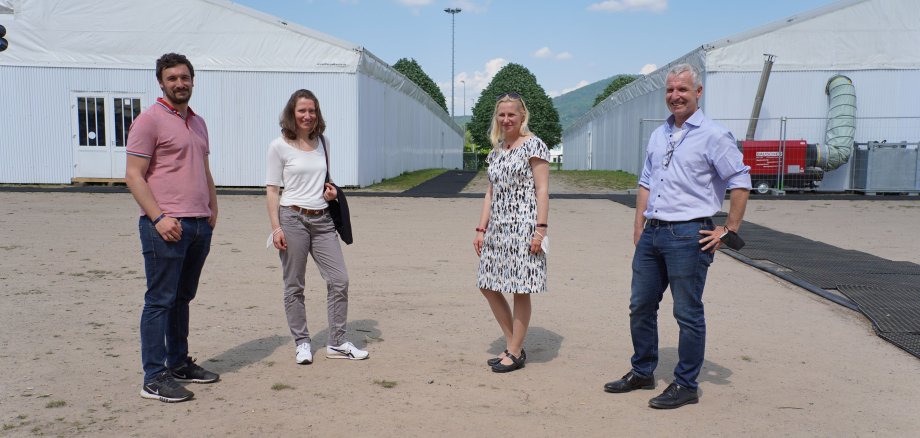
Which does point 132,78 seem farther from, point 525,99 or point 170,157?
point 525,99

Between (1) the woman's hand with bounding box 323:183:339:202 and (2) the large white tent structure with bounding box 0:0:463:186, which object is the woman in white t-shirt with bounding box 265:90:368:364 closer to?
(1) the woman's hand with bounding box 323:183:339:202

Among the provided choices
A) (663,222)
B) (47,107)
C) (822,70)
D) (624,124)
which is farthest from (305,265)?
(624,124)

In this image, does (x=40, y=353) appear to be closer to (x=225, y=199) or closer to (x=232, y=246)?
(x=232, y=246)

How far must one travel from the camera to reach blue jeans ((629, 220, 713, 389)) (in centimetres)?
411

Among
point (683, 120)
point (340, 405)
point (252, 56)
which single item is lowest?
point (340, 405)

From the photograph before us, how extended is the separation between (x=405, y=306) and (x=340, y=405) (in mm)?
2542

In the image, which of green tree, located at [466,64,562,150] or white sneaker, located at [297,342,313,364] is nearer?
white sneaker, located at [297,342,313,364]

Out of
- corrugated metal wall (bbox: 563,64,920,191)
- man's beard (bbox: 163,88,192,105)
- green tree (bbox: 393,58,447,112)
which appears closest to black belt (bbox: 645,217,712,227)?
man's beard (bbox: 163,88,192,105)

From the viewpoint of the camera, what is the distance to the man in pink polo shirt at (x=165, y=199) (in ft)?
13.5

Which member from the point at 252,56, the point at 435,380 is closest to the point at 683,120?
the point at 435,380

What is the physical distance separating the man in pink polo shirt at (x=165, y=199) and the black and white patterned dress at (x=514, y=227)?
177 centimetres

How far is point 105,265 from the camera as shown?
8445mm

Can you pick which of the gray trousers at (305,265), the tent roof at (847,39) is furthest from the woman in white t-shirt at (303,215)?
the tent roof at (847,39)

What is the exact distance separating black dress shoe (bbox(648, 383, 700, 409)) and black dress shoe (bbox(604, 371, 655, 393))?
0.71 ft
